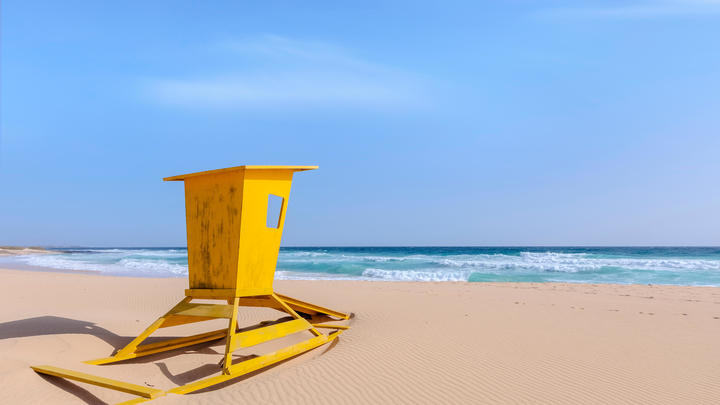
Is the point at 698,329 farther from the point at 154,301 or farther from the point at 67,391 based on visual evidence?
the point at 154,301

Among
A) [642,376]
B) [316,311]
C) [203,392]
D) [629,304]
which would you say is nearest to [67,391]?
[203,392]

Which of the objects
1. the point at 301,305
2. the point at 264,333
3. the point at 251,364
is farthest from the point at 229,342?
the point at 301,305

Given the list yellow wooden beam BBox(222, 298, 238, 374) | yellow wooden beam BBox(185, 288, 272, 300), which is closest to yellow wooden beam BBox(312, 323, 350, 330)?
yellow wooden beam BBox(185, 288, 272, 300)

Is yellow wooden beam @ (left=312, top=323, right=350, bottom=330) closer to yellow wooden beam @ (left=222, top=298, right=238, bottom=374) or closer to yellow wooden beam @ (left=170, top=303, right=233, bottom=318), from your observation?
yellow wooden beam @ (left=170, top=303, right=233, bottom=318)

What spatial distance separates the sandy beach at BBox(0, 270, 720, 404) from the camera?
4.49 meters

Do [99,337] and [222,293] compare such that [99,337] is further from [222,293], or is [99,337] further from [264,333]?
[264,333]

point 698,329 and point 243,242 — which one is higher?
point 243,242

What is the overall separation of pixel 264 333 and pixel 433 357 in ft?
7.26

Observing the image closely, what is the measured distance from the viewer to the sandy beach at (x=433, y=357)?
449 cm

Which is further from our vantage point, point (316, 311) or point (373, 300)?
point (373, 300)

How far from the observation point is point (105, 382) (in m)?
4.27

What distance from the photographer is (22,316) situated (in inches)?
325

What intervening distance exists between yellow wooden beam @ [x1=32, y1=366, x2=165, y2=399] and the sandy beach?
10cm

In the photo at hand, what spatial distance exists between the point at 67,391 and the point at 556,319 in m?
7.81
